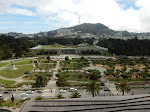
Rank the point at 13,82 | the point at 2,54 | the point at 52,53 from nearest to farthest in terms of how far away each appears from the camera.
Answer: the point at 13,82, the point at 2,54, the point at 52,53

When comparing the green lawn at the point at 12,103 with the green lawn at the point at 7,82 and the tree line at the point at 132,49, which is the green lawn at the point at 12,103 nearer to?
the green lawn at the point at 7,82

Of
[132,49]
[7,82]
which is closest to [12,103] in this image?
[7,82]

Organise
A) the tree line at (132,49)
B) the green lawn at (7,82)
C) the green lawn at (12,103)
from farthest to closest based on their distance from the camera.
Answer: the tree line at (132,49), the green lawn at (7,82), the green lawn at (12,103)

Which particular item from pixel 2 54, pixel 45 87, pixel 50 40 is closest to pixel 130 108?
pixel 45 87

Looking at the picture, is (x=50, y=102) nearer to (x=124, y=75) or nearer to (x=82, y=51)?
(x=124, y=75)

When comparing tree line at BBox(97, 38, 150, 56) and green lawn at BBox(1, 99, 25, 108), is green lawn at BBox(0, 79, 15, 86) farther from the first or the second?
tree line at BBox(97, 38, 150, 56)

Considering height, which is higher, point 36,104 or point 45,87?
point 36,104

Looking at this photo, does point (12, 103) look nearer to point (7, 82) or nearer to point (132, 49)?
point (7, 82)

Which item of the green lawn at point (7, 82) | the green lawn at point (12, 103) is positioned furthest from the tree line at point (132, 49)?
the green lawn at point (12, 103)

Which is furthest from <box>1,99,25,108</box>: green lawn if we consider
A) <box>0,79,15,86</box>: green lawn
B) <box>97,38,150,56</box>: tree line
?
<box>97,38,150,56</box>: tree line

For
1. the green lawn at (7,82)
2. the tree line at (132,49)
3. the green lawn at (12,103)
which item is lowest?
the green lawn at (12,103)

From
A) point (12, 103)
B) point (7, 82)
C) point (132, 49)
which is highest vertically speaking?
point (132, 49)
